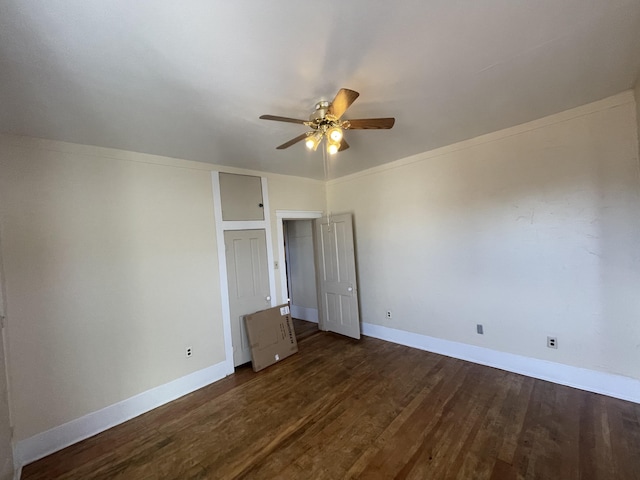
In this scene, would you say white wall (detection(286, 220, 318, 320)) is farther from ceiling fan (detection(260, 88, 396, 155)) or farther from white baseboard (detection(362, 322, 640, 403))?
ceiling fan (detection(260, 88, 396, 155))

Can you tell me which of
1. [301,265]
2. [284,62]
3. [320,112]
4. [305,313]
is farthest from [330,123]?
[305,313]

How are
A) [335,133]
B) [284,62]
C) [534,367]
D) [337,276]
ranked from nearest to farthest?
[284,62], [335,133], [534,367], [337,276]

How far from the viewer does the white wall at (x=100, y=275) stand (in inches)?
86.7

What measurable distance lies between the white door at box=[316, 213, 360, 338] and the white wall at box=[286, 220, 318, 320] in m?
0.58

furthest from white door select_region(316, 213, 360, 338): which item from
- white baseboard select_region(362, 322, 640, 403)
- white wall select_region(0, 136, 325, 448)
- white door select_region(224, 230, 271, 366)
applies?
white wall select_region(0, 136, 325, 448)

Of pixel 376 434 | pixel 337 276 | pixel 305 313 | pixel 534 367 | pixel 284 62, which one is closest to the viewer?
pixel 284 62

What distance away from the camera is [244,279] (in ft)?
12.1

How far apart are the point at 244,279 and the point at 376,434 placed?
8.02 ft

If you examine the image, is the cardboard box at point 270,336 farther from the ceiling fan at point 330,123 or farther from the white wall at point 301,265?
the ceiling fan at point 330,123

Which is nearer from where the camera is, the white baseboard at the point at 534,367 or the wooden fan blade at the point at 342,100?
the wooden fan blade at the point at 342,100

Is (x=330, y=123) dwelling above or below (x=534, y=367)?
above

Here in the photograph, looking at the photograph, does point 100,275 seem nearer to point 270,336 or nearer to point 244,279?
point 244,279

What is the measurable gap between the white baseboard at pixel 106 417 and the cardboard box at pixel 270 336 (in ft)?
1.63

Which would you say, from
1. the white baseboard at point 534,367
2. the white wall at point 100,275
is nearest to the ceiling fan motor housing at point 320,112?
the white wall at point 100,275
